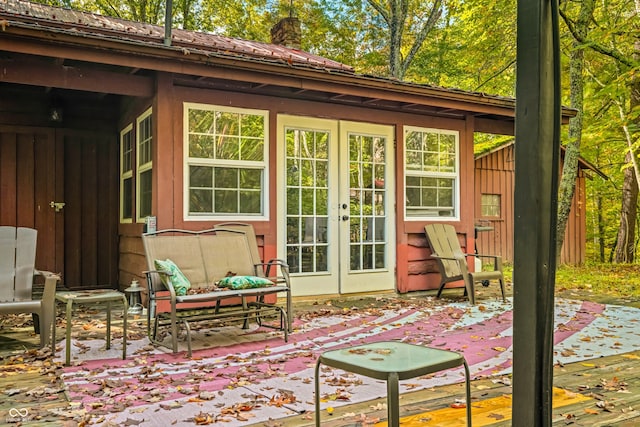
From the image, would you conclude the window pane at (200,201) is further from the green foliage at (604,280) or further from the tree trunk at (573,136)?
the tree trunk at (573,136)

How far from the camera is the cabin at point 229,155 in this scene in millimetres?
5289

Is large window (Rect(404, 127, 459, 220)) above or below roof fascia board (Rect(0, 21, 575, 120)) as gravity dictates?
below

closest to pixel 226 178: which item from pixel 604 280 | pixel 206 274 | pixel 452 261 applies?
pixel 206 274

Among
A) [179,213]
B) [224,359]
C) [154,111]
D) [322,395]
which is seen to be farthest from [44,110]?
[322,395]

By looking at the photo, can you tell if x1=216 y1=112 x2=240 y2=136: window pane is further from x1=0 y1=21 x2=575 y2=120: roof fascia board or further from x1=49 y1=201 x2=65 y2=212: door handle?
x1=49 y1=201 x2=65 y2=212: door handle

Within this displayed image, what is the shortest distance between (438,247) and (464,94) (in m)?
1.89

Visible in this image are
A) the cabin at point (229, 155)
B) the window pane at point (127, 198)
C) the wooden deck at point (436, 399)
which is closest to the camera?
the wooden deck at point (436, 399)

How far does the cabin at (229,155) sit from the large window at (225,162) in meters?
0.01

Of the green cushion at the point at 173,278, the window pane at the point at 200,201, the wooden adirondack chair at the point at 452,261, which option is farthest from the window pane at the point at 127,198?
Answer: the wooden adirondack chair at the point at 452,261

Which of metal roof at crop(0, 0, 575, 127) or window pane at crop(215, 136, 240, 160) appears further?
window pane at crop(215, 136, 240, 160)

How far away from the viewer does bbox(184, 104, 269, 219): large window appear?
18.1ft

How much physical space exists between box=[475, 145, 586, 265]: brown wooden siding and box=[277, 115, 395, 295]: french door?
5.46 metres

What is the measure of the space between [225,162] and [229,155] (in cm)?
9

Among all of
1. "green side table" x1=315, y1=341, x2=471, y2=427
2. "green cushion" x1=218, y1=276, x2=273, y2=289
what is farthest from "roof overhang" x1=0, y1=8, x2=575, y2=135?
"green side table" x1=315, y1=341, x2=471, y2=427
